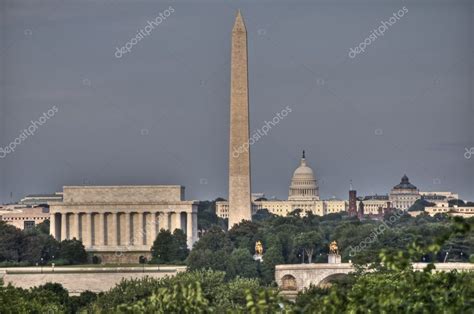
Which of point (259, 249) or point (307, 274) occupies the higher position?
point (259, 249)

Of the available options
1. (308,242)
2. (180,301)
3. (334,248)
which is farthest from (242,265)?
(180,301)

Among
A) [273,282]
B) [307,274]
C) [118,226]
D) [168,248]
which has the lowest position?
[273,282]

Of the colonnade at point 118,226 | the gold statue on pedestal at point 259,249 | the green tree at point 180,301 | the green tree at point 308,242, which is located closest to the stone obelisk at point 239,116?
the green tree at point 308,242

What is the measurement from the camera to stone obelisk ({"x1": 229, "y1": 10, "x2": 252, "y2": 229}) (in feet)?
435

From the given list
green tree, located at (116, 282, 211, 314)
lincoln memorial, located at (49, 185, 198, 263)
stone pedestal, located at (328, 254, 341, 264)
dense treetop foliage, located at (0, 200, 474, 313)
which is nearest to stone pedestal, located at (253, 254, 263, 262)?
dense treetop foliage, located at (0, 200, 474, 313)

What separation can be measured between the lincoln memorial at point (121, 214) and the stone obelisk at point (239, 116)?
1184 cm

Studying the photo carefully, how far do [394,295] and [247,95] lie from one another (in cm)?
10274

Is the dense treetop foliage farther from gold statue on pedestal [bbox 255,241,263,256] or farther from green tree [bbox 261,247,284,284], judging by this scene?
gold statue on pedestal [bbox 255,241,263,256]

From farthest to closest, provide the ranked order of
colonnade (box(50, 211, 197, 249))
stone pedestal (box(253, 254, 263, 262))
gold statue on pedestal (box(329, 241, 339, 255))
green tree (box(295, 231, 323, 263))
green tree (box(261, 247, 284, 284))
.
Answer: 1. colonnade (box(50, 211, 197, 249))
2. green tree (box(295, 231, 323, 263))
3. stone pedestal (box(253, 254, 263, 262))
4. gold statue on pedestal (box(329, 241, 339, 255))
5. green tree (box(261, 247, 284, 284))

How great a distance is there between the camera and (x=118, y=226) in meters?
148

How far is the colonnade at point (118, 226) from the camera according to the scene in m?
147

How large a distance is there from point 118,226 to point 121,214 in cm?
94

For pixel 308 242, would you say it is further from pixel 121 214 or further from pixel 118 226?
pixel 121 214

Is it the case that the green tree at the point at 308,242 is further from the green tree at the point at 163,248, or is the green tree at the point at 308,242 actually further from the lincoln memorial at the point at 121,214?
the lincoln memorial at the point at 121,214
